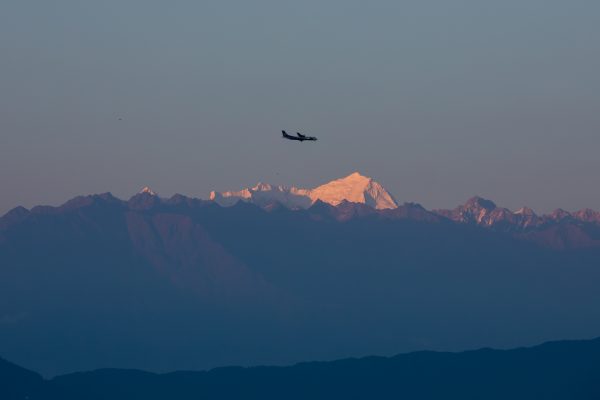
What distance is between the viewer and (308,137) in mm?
185875
